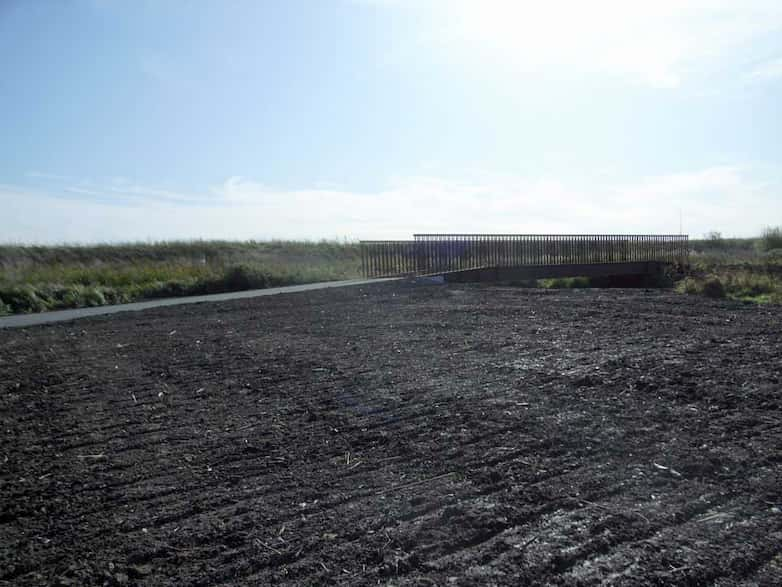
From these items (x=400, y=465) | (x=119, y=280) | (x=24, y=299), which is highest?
(x=119, y=280)

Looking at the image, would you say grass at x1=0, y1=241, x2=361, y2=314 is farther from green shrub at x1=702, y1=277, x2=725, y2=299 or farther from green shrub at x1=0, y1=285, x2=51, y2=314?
green shrub at x1=702, y1=277, x2=725, y2=299

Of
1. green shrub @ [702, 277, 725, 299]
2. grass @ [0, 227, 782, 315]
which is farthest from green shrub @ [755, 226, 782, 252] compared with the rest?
green shrub @ [702, 277, 725, 299]

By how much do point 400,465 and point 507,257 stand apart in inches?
963

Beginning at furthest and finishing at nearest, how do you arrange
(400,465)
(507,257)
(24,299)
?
(507,257) < (24,299) < (400,465)

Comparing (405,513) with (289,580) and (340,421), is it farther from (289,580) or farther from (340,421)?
(340,421)

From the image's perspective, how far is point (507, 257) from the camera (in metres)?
27.2

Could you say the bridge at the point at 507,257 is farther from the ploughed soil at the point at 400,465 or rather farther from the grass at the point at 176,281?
the ploughed soil at the point at 400,465

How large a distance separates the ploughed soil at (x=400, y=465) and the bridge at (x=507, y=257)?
50.2ft

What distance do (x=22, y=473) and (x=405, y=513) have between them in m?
2.32

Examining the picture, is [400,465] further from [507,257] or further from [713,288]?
[507,257]

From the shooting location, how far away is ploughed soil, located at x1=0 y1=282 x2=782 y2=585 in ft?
8.09

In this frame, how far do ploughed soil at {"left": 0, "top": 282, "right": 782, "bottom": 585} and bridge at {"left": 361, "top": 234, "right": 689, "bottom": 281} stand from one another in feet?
50.2

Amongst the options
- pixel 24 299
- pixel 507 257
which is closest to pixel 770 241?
pixel 507 257

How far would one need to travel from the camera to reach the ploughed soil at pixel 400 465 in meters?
2.46
